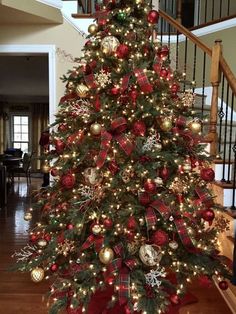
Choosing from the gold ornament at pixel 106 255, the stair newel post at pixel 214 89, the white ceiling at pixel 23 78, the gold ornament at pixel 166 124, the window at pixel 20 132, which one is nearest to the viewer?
the gold ornament at pixel 106 255

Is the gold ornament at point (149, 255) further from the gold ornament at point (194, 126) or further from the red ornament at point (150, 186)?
the gold ornament at point (194, 126)

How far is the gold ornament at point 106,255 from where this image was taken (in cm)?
179

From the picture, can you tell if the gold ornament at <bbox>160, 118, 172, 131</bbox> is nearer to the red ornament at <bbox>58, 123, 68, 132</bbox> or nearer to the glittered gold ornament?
the red ornament at <bbox>58, 123, 68, 132</bbox>

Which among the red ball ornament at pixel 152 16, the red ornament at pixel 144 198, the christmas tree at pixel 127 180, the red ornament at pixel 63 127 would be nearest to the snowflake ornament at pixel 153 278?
the christmas tree at pixel 127 180

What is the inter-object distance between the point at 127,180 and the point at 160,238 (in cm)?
38

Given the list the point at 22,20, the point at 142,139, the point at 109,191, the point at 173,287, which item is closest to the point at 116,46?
the point at 142,139

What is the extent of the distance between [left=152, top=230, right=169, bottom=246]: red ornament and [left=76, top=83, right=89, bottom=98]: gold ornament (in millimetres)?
924

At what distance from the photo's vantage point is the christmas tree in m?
1.85

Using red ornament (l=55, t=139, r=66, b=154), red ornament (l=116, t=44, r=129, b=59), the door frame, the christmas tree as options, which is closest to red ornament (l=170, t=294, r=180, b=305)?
the christmas tree

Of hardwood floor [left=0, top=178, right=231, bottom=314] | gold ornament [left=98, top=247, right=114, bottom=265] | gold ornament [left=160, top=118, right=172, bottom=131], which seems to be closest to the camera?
gold ornament [left=98, top=247, right=114, bottom=265]

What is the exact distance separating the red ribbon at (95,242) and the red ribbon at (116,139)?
42cm

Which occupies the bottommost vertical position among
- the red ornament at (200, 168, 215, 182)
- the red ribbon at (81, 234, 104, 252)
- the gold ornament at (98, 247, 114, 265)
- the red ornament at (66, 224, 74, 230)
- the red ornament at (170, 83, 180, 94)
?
the gold ornament at (98, 247, 114, 265)

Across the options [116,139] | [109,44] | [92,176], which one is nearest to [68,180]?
[92,176]

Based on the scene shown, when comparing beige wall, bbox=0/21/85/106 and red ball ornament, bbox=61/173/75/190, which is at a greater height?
beige wall, bbox=0/21/85/106
